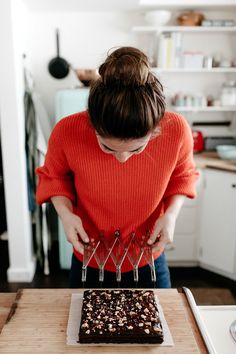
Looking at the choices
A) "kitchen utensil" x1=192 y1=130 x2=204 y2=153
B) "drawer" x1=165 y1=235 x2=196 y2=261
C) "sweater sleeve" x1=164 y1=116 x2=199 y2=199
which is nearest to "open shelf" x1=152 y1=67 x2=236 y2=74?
"kitchen utensil" x1=192 y1=130 x2=204 y2=153

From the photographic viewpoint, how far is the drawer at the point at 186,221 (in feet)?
9.34

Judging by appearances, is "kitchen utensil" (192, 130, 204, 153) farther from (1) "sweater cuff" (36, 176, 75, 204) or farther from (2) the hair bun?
(2) the hair bun

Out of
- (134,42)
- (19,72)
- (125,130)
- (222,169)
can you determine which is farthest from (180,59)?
(125,130)

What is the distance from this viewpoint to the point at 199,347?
906mm

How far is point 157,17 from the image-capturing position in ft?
9.63

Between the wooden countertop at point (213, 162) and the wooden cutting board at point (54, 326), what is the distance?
5.60 ft

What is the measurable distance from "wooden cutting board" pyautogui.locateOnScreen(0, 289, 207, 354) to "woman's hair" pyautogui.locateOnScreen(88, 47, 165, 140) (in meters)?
0.50

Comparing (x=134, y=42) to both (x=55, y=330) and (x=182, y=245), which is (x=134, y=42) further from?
(x=55, y=330)

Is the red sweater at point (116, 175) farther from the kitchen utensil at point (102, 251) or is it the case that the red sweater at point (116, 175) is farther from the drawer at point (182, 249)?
the drawer at point (182, 249)

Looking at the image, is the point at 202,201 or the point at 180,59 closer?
the point at 202,201

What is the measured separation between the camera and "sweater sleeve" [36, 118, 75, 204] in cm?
115

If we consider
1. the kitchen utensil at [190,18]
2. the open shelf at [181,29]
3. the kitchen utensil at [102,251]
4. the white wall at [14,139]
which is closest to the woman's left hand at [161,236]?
the kitchen utensil at [102,251]

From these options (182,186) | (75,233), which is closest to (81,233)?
(75,233)

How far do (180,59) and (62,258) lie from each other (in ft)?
6.15
